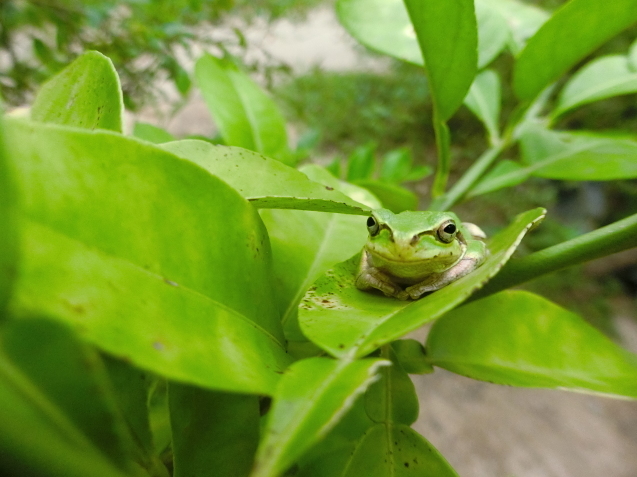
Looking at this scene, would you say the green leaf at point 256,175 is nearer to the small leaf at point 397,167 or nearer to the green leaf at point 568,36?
the green leaf at point 568,36

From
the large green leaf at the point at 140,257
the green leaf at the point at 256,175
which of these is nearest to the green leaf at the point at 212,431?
the large green leaf at the point at 140,257

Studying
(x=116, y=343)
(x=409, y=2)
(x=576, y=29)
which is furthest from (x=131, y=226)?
(x=576, y=29)

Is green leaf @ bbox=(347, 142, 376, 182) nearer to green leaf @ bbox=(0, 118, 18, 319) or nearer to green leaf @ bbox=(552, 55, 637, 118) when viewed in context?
green leaf @ bbox=(552, 55, 637, 118)

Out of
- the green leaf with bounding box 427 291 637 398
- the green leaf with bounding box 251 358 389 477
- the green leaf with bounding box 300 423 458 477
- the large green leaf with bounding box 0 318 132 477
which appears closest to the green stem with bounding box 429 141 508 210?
the green leaf with bounding box 427 291 637 398

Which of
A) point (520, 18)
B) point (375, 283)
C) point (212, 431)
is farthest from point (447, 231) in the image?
point (520, 18)

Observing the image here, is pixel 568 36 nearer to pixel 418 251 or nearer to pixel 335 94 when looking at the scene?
pixel 418 251

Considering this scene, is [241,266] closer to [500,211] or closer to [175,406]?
[175,406]
